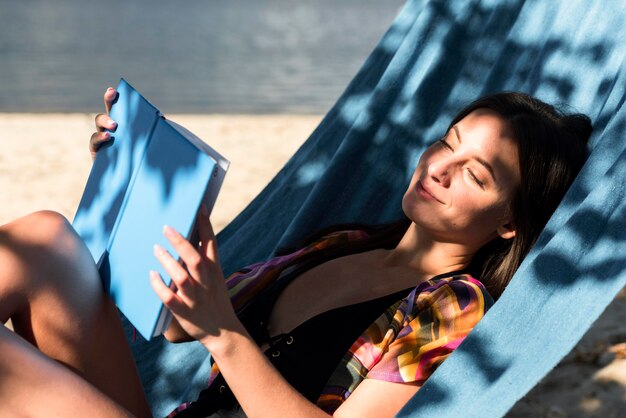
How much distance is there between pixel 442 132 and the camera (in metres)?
2.59

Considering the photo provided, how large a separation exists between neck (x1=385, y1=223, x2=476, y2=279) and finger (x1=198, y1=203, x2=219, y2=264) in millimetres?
593

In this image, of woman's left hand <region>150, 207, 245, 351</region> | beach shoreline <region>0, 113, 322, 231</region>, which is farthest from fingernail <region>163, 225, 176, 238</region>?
beach shoreline <region>0, 113, 322, 231</region>

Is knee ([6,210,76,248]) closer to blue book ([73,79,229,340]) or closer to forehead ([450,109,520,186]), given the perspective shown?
blue book ([73,79,229,340])

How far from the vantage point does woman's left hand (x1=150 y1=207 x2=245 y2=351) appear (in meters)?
1.42

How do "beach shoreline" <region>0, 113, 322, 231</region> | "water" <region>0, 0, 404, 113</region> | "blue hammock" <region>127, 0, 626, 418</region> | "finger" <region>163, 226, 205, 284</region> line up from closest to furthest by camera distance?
"finger" <region>163, 226, 205, 284</region> < "blue hammock" <region>127, 0, 626, 418</region> < "beach shoreline" <region>0, 113, 322, 231</region> < "water" <region>0, 0, 404, 113</region>

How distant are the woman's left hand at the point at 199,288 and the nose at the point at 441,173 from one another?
536 mm

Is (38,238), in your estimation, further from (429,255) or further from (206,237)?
(429,255)

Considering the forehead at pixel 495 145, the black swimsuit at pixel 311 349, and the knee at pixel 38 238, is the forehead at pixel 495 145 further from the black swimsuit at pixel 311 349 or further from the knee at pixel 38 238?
the knee at pixel 38 238

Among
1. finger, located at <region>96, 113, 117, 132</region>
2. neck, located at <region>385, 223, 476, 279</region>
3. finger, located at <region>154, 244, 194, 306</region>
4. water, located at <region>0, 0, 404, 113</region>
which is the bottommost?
water, located at <region>0, 0, 404, 113</region>

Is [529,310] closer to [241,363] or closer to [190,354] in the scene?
[241,363]

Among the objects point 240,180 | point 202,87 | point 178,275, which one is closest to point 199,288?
point 178,275

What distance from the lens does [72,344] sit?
1736 mm

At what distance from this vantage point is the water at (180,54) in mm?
7914

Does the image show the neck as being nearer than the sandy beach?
Yes
